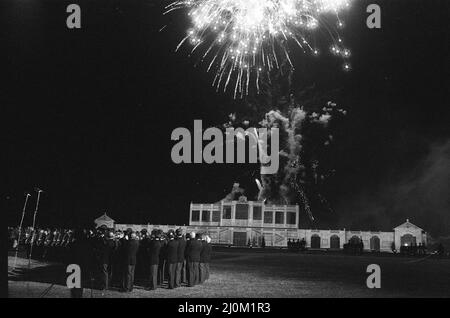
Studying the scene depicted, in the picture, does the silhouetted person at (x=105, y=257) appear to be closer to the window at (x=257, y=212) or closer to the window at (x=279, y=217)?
the window at (x=279, y=217)

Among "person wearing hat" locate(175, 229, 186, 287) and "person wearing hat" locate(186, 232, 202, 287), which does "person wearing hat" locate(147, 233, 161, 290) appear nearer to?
"person wearing hat" locate(175, 229, 186, 287)

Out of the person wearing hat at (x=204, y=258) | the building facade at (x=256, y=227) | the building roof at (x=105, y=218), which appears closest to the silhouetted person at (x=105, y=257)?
the person wearing hat at (x=204, y=258)

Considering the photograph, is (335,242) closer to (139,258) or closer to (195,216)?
(195,216)

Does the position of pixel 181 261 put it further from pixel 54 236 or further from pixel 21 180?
pixel 21 180

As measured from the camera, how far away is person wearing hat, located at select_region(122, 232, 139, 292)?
12953 mm

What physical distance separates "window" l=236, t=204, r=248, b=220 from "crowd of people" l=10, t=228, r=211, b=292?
1507 inches

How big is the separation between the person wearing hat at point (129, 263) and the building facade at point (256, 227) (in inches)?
1471

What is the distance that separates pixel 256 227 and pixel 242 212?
249 cm

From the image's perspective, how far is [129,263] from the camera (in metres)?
13.1

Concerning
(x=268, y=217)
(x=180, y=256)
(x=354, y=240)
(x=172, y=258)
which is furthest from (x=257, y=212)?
(x=172, y=258)

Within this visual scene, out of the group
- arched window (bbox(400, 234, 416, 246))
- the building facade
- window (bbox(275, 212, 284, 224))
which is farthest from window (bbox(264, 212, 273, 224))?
arched window (bbox(400, 234, 416, 246))

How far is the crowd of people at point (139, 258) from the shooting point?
13.1m
